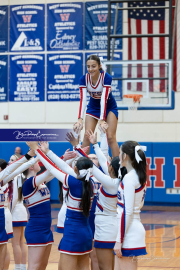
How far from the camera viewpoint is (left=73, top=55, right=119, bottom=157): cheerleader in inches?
180

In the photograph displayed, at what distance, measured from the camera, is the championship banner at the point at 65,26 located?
11656 mm

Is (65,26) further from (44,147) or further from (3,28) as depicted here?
(44,147)

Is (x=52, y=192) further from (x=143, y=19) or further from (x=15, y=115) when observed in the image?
(x=143, y=19)

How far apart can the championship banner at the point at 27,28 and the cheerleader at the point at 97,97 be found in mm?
7417

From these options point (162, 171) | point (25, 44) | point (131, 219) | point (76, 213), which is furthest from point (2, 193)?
Result: point (25, 44)

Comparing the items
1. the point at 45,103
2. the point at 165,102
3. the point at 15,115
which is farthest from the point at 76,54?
the point at 165,102

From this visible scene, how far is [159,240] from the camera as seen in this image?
7359 millimetres

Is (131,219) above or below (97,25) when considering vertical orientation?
below

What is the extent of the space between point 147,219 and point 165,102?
3.59 meters

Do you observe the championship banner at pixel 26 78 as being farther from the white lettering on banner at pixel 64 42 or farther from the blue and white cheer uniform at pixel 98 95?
the blue and white cheer uniform at pixel 98 95

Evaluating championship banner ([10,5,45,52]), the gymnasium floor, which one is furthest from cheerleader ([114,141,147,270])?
championship banner ([10,5,45,52])

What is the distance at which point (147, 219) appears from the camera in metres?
9.59

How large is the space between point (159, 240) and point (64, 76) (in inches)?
241

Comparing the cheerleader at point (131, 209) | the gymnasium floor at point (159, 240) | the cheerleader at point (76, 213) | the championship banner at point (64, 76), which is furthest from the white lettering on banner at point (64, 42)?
the cheerleader at point (131, 209)
